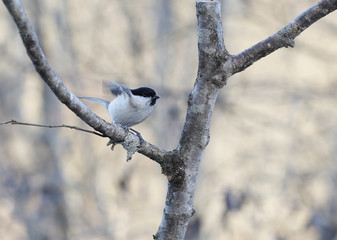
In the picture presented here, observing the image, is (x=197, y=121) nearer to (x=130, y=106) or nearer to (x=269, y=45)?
(x=269, y=45)

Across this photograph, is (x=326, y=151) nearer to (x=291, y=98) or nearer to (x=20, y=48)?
(x=291, y=98)

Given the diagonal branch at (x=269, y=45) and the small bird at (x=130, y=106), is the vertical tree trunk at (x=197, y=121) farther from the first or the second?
the small bird at (x=130, y=106)

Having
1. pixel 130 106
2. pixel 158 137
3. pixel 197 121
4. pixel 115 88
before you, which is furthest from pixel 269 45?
pixel 158 137

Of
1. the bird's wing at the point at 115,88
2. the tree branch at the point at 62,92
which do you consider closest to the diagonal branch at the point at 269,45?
the tree branch at the point at 62,92

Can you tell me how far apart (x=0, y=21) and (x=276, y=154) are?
6022mm

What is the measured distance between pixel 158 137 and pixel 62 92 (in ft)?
15.2

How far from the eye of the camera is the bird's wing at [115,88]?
105 inches

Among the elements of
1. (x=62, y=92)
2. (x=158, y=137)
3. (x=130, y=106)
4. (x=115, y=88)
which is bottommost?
(x=62, y=92)

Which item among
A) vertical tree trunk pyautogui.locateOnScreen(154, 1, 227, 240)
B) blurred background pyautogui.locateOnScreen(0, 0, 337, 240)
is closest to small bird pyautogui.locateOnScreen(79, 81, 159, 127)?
vertical tree trunk pyautogui.locateOnScreen(154, 1, 227, 240)

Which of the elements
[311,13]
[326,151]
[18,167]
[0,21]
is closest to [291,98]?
[326,151]

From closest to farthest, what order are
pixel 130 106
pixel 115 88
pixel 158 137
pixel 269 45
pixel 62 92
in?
pixel 62 92, pixel 269 45, pixel 130 106, pixel 115 88, pixel 158 137

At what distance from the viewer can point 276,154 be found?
6.54m

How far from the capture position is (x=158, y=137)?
19.7ft

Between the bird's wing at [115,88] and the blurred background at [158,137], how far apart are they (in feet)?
5.94
